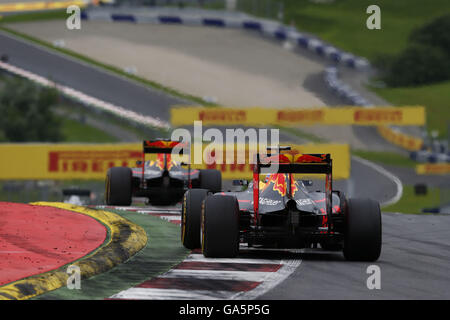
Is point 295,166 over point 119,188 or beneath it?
over

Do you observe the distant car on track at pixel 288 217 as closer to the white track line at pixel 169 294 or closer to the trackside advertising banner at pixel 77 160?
the white track line at pixel 169 294

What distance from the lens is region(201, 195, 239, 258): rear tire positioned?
14.3 m

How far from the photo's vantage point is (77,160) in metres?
35.2

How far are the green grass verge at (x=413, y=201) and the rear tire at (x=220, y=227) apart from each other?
2438 centimetres

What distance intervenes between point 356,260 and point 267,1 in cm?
8330

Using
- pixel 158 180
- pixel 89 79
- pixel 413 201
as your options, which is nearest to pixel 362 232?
pixel 158 180

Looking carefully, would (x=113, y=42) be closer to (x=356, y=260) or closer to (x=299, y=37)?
(x=299, y=37)

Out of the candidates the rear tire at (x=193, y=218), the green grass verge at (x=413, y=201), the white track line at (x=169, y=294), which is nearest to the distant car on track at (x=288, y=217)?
Answer: the rear tire at (x=193, y=218)

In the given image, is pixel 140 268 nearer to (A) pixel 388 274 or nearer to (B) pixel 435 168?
(A) pixel 388 274

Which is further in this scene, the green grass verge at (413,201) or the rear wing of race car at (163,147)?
the green grass verge at (413,201)

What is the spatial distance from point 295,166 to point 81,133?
156 feet

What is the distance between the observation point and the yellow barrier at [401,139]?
60594 mm

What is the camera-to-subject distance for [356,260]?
48.0 ft
